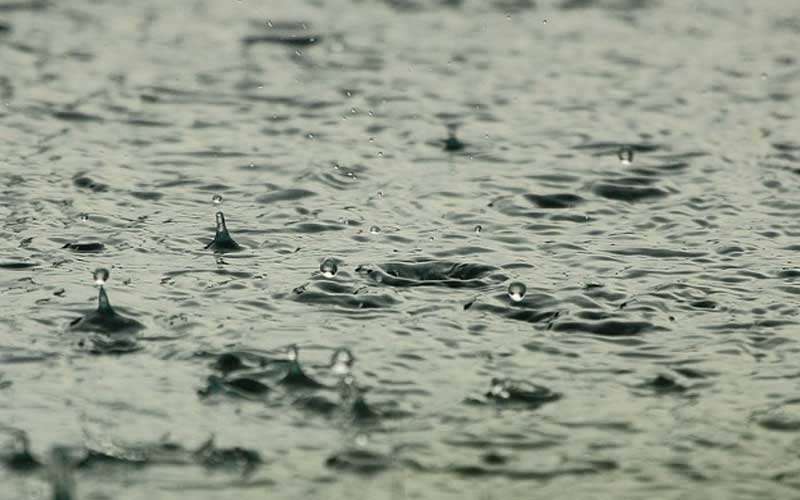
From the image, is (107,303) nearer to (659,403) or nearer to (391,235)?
(391,235)

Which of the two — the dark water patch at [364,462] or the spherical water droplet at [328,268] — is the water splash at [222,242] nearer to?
the spherical water droplet at [328,268]

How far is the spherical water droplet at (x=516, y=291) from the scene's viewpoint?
6.56 meters

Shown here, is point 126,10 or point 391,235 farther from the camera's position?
point 126,10

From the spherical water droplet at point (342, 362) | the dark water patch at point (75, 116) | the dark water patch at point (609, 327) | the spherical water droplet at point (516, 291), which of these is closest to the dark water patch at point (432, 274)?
the spherical water droplet at point (516, 291)

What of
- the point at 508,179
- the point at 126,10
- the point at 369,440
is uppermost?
the point at 126,10

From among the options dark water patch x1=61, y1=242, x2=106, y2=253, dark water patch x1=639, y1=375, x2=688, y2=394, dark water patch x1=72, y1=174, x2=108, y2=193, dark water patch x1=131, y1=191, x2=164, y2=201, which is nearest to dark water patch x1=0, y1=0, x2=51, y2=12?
dark water patch x1=72, y1=174, x2=108, y2=193

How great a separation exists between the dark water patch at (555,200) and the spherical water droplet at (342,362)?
2.50 metres

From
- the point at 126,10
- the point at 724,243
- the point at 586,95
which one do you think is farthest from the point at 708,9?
the point at 724,243

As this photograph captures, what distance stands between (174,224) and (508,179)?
1.93 metres

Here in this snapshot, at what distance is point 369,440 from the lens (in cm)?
512

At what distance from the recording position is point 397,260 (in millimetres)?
7066

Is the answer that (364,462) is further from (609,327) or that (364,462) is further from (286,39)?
(286,39)

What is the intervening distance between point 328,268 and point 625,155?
109 inches

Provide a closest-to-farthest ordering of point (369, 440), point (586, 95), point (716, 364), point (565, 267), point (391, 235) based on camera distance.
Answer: point (369, 440), point (716, 364), point (565, 267), point (391, 235), point (586, 95)
